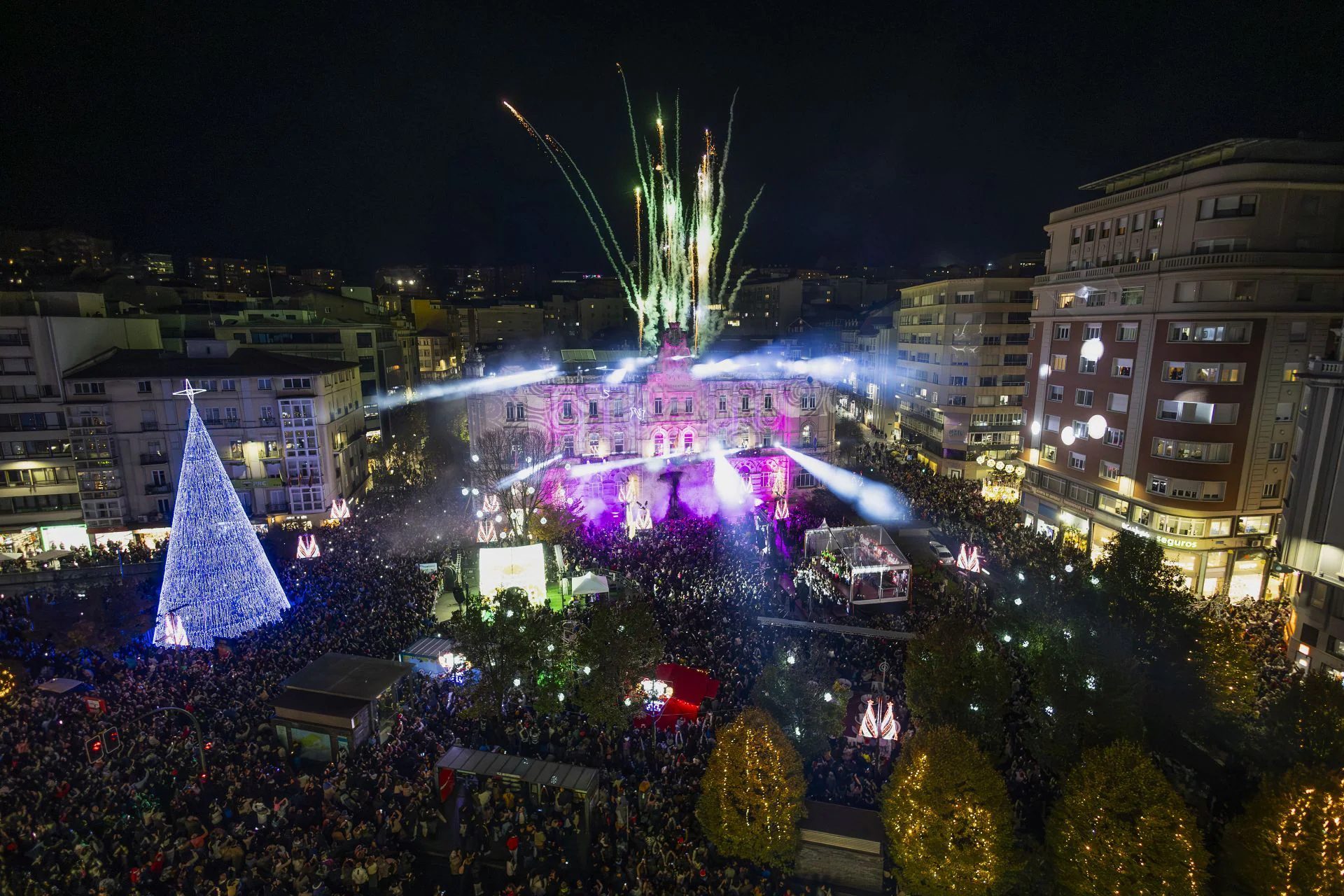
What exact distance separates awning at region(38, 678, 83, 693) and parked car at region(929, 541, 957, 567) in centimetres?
3734

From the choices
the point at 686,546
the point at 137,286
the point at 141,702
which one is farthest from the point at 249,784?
the point at 137,286

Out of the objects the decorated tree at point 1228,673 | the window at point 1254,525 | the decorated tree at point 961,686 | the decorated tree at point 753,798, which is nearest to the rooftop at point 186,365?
the decorated tree at point 753,798

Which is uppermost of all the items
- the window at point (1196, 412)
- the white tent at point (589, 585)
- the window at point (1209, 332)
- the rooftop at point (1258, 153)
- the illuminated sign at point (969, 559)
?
the rooftop at point (1258, 153)

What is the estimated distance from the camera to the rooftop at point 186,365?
3659 cm

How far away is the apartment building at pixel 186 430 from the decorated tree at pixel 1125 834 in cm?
4168

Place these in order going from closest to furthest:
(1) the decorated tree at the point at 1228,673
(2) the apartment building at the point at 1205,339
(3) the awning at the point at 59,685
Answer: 1. (1) the decorated tree at the point at 1228,673
2. (3) the awning at the point at 59,685
3. (2) the apartment building at the point at 1205,339

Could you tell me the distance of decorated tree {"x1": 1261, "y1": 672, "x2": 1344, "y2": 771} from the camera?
47.8ft

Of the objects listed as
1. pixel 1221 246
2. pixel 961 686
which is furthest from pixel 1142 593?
pixel 1221 246

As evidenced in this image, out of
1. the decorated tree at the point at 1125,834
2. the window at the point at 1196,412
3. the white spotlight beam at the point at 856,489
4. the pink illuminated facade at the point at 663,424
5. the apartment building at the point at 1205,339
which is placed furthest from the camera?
the pink illuminated facade at the point at 663,424

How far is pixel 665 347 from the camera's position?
154 ft

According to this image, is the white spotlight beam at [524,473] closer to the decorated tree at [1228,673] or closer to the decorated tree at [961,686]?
the decorated tree at [961,686]

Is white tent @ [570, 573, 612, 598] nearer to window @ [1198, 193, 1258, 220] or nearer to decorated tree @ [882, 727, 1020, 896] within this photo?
decorated tree @ [882, 727, 1020, 896]

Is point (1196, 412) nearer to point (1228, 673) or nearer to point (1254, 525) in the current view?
point (1254, 525)

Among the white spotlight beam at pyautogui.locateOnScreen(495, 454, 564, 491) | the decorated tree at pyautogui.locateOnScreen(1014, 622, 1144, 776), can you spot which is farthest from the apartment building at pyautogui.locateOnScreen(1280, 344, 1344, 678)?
the white spotlight beam at pyautogui.locateOnScreen(495, 454, 564, 491)
